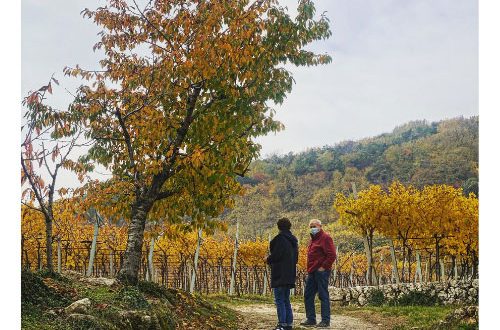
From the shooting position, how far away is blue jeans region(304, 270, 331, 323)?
24.5 feet

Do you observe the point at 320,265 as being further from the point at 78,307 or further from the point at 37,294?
the point at 37,294

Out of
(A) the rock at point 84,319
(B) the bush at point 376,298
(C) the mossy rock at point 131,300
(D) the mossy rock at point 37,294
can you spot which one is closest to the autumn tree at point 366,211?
(B) the bush at point 376,298

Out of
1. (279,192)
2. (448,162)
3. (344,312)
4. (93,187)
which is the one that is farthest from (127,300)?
(279,192)

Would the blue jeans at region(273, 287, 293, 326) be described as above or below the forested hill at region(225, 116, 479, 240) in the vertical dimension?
below

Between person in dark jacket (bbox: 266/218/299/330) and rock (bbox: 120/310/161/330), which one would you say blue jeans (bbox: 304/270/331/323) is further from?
rock (bbox: 120/310/161/330)

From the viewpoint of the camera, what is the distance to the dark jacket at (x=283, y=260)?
6468mm

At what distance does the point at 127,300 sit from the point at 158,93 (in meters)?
3.11

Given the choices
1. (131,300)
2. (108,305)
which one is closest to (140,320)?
(108,305)

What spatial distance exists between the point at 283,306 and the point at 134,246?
2.51 metres

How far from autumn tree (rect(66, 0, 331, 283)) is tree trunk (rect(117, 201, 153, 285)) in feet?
0.05

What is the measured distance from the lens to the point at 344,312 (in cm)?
1070

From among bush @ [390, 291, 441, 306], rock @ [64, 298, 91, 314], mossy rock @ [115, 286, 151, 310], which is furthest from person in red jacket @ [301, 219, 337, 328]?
bush @ [390, 291, 441, 306]

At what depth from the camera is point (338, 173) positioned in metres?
59.2

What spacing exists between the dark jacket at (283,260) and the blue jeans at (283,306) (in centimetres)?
12
